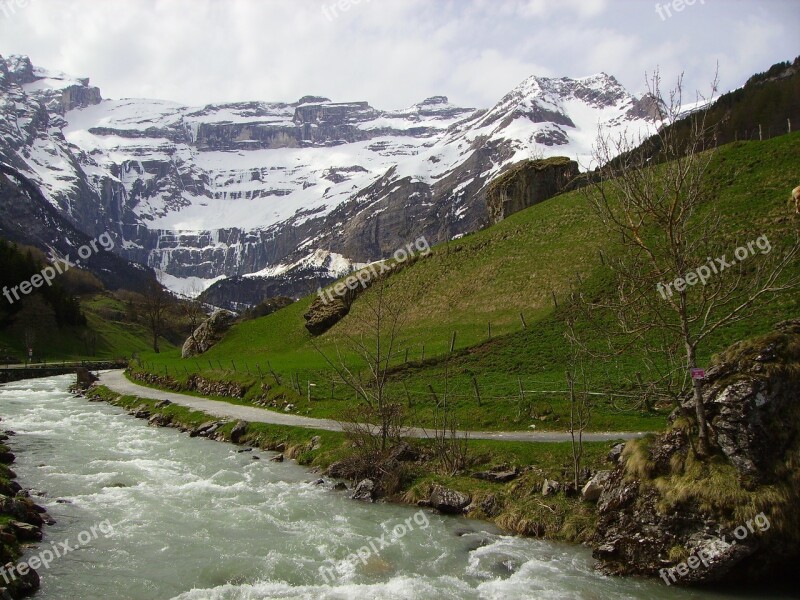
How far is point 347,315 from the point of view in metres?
72.6

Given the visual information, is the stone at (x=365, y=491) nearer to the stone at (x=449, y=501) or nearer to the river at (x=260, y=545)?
the river at (x=260, y=545)

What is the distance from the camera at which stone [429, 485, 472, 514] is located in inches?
773

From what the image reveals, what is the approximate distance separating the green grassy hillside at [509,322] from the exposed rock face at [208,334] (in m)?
2.38

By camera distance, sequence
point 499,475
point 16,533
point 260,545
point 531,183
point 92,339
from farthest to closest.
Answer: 1. point 92,339
2. point 531,183
3. point 499,475
4. point 260,545
5. point 16,533

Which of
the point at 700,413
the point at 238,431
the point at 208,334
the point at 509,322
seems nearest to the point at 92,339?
the point at 208,334

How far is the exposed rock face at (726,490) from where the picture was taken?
13.2 m

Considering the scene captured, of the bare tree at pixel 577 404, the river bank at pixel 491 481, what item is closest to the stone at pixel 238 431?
the river bank at pixel 491 481

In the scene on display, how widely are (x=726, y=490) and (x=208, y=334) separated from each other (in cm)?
7987

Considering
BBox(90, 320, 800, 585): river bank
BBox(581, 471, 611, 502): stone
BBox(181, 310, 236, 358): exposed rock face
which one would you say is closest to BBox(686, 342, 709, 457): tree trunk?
BBox(90, 320, 800, 585): river bank

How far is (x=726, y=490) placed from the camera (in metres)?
13.5

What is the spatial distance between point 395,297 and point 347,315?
7196mm

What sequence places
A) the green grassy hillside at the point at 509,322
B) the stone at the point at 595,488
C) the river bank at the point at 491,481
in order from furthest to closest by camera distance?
the green grassy hillside at the point at 509,322
the stone at the point at 595,488
the river bank at the point at 491,481

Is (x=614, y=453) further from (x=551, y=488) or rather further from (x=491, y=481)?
(x=491, y=481)

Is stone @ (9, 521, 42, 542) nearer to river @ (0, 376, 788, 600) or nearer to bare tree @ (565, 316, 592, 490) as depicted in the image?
river @ (0, 376, 788, 600)
